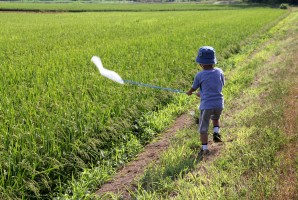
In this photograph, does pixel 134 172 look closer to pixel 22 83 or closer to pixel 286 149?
pixel 286 149

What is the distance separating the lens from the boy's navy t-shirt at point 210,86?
3.72m

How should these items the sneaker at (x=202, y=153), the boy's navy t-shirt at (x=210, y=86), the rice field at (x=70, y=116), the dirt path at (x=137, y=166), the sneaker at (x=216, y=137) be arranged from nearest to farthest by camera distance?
the rice field at (x=70, y=116) < the dirt path at (x=137, y=166) < the boy's navy t-shirt at (x=210, y=86) < the sneaker at (x=202, y=153) < the sneaker at (x=216, y=137)

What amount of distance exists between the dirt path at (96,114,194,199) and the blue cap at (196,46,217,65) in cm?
134

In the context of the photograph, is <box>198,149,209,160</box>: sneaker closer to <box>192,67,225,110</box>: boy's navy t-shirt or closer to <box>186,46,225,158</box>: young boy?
<box>186,46,225,158</box>: young boy

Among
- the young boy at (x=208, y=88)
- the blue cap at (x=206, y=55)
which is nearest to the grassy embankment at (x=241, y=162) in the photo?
the young boy at (x=208, y=88)

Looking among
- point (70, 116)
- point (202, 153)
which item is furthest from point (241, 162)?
point (70, 116)

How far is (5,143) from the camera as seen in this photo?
133 inches

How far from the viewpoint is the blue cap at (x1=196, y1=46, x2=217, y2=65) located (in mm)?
3581

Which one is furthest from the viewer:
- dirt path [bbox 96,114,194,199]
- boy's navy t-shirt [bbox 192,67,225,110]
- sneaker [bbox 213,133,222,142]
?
sneaker [bbox 213,133,222,142]

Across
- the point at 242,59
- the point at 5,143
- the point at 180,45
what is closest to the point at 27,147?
the point at 5,143

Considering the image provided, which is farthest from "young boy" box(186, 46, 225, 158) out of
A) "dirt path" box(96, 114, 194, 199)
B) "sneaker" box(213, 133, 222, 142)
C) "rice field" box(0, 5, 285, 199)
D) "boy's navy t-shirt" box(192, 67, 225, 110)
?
"rice field" box(0, 5, 285, 199)

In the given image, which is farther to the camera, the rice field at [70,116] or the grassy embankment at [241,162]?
the rice field at [70,116]

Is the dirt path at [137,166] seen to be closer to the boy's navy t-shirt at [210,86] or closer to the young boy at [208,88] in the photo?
the young boy at [208,88]

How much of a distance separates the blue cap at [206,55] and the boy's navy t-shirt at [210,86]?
0.14m
